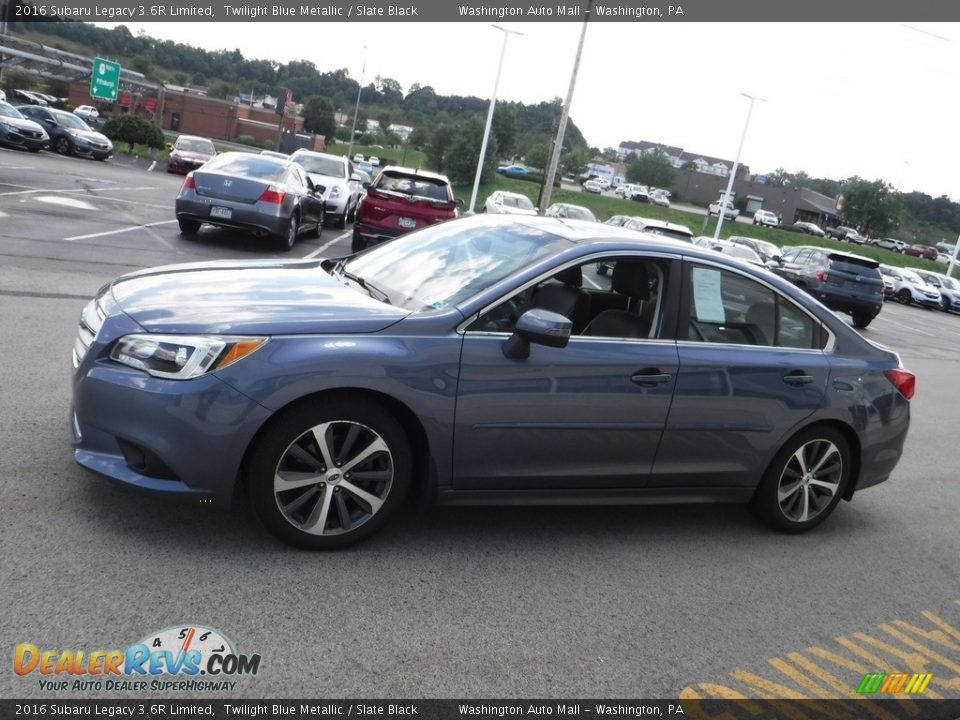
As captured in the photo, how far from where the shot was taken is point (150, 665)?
3.08 metres

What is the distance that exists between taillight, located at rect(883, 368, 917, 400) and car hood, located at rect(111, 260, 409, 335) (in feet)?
10.3

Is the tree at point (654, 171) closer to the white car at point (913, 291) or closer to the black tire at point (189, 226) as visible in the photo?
the white car at point (913, 291)

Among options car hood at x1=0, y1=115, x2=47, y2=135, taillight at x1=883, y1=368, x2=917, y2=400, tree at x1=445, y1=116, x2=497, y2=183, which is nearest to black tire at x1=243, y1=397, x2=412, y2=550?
taillight at x1=883, y1=368, x2=917, y2=400

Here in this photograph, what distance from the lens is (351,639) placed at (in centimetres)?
343

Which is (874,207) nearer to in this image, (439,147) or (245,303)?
(439,147)

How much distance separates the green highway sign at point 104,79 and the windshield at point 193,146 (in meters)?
22.6

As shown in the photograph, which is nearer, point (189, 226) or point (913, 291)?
point (189, 226)

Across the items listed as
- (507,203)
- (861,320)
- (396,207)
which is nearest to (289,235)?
(396,207)

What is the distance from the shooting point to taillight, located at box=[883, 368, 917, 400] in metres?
5.50

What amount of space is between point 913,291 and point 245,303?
129 feet

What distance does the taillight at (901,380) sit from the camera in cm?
550

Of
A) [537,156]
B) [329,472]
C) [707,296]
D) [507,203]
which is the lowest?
[507,203]

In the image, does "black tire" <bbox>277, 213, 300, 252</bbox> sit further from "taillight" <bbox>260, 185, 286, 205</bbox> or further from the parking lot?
the parking lot

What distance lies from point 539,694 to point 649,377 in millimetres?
1822
